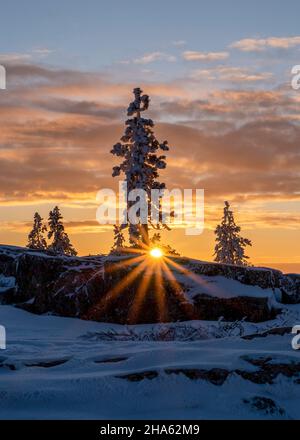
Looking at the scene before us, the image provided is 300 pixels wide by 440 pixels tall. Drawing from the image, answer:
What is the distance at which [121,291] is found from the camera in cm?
1398

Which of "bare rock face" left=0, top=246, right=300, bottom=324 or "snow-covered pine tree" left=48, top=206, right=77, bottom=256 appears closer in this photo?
"bare rock face" left=0, top=246, right=300, bottom=324

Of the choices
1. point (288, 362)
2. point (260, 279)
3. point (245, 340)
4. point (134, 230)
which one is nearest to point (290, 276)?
point (260, 279)

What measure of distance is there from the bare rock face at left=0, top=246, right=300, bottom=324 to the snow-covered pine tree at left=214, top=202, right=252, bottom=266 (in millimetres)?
30238

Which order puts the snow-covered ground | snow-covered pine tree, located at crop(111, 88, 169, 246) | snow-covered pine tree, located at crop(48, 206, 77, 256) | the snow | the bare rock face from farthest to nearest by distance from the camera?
snow-covered pine tree, located at crop(48, 206, 77, 256), snow-covered pine tree, located at crop(111, 88, 169, 246), the snow, the bare rock face, the snow-covered ground

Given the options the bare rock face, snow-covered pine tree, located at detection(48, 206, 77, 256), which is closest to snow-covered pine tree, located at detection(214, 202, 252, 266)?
snow-covered pine tree, located at detection(48, 206, 77, 256)

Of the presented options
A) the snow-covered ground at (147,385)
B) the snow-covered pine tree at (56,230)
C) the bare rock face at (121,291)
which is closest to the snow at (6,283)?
the bare rock face at (121,291)

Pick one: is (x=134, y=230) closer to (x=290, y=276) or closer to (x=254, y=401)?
(x=290, y=276)

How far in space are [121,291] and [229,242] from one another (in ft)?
106

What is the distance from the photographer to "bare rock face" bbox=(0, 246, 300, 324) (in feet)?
44.5

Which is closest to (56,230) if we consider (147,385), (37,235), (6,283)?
(37,235)

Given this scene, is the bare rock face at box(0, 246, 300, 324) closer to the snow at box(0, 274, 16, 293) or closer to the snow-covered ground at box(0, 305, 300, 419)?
the snow at box(0, 274, 16, 293)

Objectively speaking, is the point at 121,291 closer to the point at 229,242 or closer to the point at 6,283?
the point at 6,283

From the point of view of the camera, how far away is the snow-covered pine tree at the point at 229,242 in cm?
4534

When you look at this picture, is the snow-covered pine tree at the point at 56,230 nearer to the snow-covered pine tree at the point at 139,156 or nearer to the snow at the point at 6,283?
the snow-covered pine tree at the point at 139,156
